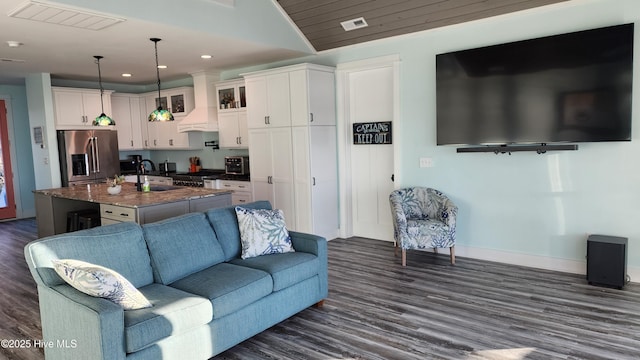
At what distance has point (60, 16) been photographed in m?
3.81

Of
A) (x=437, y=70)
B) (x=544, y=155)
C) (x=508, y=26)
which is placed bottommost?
(x=544, y=155)

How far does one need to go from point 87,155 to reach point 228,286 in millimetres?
5735

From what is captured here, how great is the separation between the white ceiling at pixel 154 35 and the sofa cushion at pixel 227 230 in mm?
2003

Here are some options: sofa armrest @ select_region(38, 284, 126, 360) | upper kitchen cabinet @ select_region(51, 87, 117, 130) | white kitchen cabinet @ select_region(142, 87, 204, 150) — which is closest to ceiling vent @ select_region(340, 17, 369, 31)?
white kitchen cabinet @ select_region(142, 87, 204, 150)

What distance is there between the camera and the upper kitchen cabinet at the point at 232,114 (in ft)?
22.4

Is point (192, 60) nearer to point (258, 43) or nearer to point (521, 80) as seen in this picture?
point (258, 43)

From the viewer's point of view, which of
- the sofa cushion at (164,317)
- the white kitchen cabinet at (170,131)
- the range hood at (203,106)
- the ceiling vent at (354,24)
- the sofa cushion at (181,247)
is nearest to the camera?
the sofa cushion at (164,317)

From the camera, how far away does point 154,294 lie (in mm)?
2824

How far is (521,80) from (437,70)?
93 cm

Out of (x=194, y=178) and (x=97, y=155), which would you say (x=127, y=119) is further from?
(x=194, y=178)

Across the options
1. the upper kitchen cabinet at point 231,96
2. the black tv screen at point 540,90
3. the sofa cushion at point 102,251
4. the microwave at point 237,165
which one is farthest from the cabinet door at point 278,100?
the sofa cushion at point 102,251

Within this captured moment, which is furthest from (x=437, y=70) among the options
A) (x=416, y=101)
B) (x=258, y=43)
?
(x=258, y=43)

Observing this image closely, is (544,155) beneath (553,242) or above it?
above

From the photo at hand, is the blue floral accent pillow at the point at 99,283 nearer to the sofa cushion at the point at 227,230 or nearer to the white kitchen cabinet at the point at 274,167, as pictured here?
the sofa cushion at the point at 227,230
